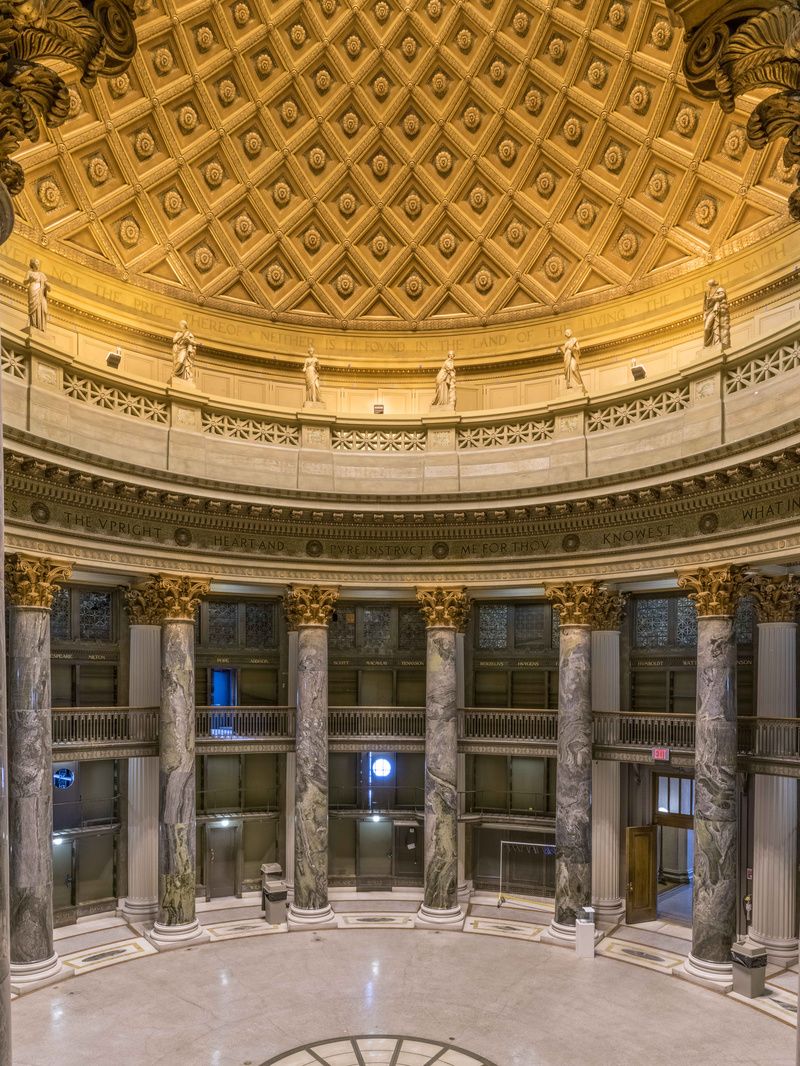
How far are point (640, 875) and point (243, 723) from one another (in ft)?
34.2

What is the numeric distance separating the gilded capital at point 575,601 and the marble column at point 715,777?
8.32 feet

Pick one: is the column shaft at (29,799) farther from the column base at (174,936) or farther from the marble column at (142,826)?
the marble column at (142,826)

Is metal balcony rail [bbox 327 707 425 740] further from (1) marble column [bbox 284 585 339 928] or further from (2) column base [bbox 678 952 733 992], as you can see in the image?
(2) column base [bbox 678 952 733 992]

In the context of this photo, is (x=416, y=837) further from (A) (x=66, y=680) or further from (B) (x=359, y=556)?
(A) (x=66, y=680)

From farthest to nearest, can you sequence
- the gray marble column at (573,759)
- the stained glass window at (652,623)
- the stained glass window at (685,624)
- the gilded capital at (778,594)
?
1. the stained glass window at (652,623)
2. the stained glass window at (685,624)
3. the gray marble column at (573,759)
4. the gilded capital at (778,594)

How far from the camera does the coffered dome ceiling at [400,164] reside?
64.1ft

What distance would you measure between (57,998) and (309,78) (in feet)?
70.3

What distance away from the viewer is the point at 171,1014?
1448 centimetres

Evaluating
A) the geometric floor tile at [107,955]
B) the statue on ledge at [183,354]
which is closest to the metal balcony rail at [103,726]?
the geometric floor tile at [107,955]

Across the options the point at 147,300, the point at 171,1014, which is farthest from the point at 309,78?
the point at 171,1014

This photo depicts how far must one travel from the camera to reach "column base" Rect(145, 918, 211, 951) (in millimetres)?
17906

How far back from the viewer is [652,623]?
21.1m

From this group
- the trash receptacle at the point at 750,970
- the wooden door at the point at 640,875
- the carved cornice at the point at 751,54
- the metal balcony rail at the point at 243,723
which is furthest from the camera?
the metal balcony rail at the point at 243,723

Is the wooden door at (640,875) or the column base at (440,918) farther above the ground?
the wooden door at (640,875)
